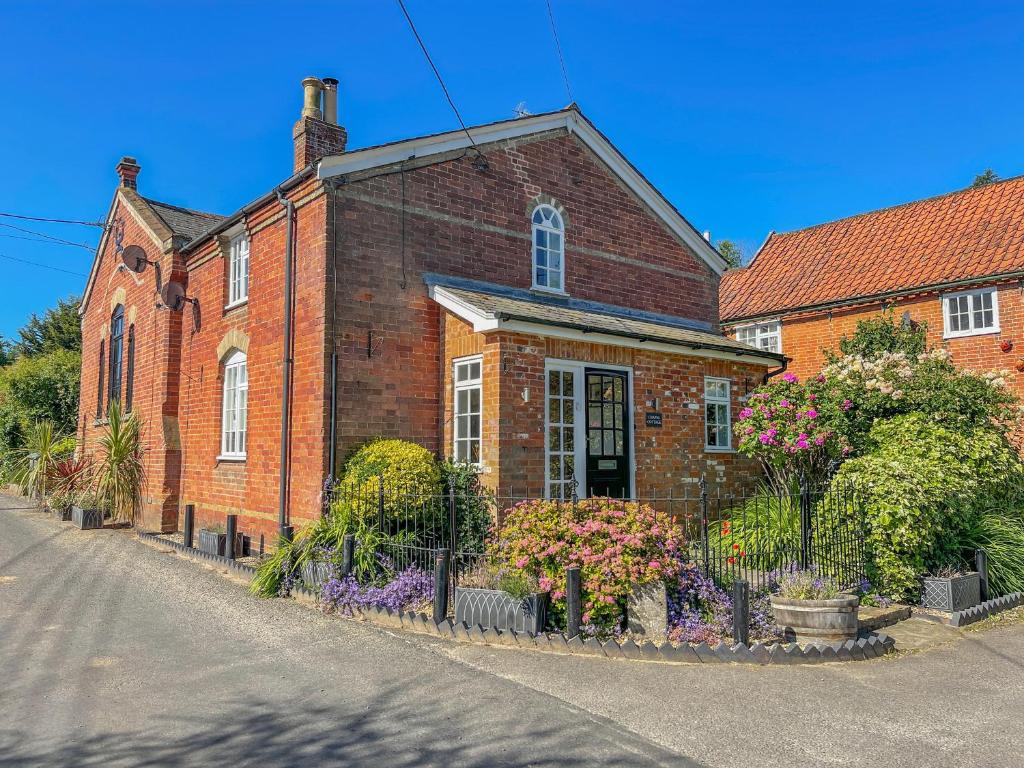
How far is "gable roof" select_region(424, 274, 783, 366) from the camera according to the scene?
33.3 feet

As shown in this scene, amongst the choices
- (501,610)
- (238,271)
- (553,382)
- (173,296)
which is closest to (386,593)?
(501,610)

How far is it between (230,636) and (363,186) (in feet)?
21.4

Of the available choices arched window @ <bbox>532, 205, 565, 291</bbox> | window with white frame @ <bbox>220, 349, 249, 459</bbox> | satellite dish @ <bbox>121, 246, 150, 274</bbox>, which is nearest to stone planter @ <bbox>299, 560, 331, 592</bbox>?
window with white frame @ <bbox>220, 349, 249, 459</bbox>

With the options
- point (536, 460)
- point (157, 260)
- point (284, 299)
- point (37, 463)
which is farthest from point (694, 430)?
point (37, 463)

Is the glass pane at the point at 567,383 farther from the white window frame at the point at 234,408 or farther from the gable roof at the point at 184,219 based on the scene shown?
the gable roof at the point at 184,219

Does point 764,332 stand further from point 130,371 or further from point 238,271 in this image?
point 130,371

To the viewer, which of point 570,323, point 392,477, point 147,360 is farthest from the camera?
point 147,360

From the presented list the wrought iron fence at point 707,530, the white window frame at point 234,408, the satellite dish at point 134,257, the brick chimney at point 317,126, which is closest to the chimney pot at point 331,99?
the brick chimney at point 317,126

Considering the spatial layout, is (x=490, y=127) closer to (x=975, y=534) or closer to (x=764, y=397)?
(x=764, y=397)

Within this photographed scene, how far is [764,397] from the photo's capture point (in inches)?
462

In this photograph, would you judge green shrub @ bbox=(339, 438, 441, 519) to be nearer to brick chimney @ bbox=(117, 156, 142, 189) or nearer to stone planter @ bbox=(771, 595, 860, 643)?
stone planter @ bbox=(771, 595, 860, 643)

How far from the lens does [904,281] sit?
18750mm

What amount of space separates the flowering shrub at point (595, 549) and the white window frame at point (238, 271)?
7.78 metres

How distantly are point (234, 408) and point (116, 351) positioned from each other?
24.8ft
